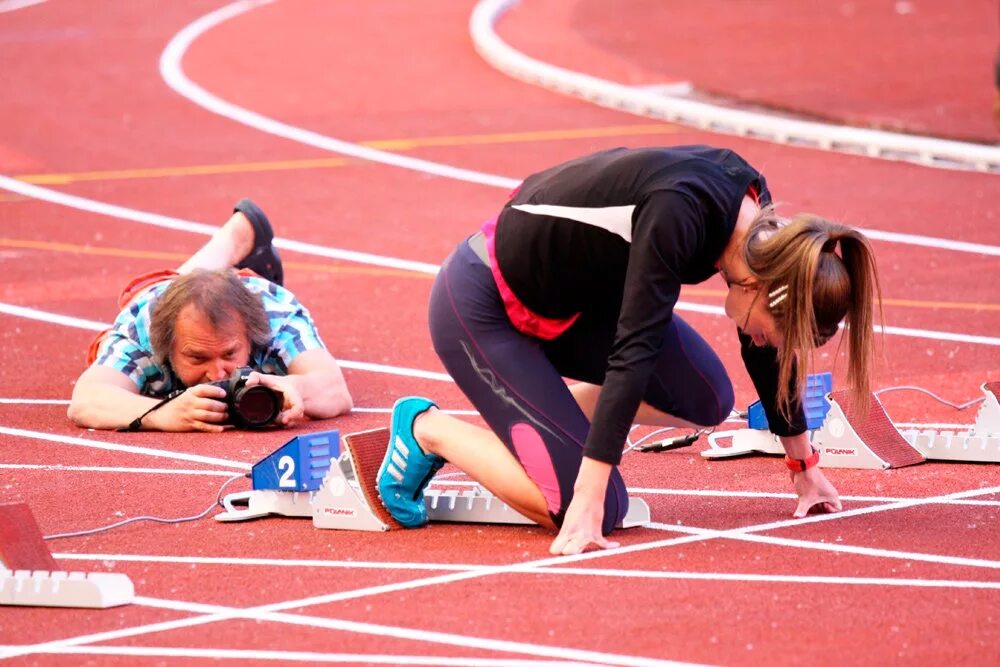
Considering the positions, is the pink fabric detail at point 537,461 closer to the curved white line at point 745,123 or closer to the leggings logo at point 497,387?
the leggings logo at point 497,387

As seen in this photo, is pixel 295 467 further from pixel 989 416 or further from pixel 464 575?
pixel 989 416

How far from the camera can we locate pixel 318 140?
12.6 meters

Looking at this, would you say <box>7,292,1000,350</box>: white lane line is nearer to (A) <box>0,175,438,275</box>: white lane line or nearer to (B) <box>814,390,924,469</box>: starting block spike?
(B) <box>814,390,924,469</box>: starting block spike

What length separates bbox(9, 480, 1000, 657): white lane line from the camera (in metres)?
4.27

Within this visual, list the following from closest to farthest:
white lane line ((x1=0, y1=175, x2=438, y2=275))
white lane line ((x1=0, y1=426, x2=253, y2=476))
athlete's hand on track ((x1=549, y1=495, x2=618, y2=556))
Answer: athlete's hand on track ((x1=549, y1=495, x2=618, y2=556)) → white lane line ((x1=0, y1=426, x2=253, y2=476)) → white lane line ((x1=0, y1=175, x2=438, y2=275))

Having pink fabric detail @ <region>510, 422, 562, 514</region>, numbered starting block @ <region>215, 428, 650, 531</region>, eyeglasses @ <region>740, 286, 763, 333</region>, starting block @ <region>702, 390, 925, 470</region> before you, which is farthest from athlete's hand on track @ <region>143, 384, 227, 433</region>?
eyeglasses @ <region>740, 286, 763, 333</region>

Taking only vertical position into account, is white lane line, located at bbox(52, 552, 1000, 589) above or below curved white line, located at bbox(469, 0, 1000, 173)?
above

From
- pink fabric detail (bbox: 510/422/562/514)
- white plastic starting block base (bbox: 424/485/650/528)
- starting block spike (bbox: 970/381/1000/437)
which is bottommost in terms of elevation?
white plastic starting block base (bbox: 424/485/650/528)

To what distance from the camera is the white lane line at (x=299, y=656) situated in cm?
400

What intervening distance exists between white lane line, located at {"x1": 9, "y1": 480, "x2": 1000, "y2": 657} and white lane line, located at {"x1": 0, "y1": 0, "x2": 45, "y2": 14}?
15.7 m

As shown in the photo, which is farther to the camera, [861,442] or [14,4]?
[14,4]

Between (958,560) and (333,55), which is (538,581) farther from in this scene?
(333,55)

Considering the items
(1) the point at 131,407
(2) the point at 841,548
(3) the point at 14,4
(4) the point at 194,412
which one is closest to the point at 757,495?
(2) the point at 841,548

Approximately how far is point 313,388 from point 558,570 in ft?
7.01
